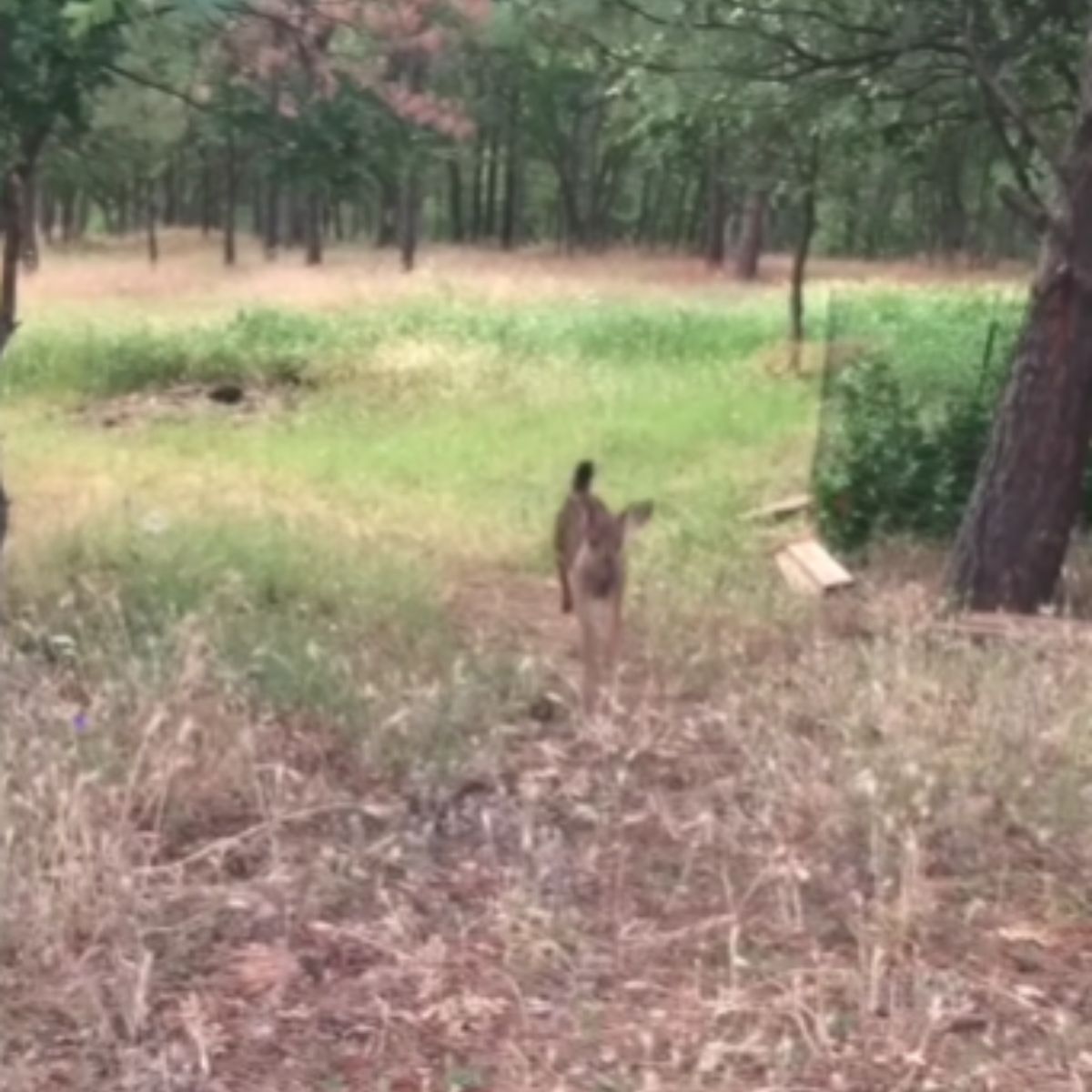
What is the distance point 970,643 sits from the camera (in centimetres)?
796

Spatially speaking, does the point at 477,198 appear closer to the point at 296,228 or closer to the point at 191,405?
the point at 296,228

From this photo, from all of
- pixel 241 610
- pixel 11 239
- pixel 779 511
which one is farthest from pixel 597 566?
pixel 11 239

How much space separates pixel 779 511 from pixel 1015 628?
6.68 metres

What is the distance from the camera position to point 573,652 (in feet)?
31.1

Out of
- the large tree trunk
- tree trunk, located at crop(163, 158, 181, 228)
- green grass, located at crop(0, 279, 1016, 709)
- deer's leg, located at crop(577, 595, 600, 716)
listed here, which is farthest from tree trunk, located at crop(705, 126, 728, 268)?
deer's leg, located at crop(577, 595, 600, 716)

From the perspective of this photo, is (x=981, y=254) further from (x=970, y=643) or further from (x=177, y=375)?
(x=970, y=643)

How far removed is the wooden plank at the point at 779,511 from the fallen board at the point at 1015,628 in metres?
5.74

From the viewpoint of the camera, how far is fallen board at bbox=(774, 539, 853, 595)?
37.9 feet

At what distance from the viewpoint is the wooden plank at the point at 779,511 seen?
15.0 meters

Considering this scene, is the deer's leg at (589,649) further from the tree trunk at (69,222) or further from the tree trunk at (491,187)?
the tree trunk at (491,187)

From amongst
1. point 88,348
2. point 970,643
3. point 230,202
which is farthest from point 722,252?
point 970,643

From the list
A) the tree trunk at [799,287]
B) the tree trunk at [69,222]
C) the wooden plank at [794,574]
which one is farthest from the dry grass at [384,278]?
the wooden plank at [794,574]

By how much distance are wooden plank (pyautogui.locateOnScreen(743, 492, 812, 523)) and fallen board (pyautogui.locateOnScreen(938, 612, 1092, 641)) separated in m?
5.74

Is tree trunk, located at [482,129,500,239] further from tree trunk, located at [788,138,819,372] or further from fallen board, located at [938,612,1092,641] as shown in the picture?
fallen board, located at [938,612,1092,641]
